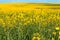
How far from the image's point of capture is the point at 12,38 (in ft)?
17.7

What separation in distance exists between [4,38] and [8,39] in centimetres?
29

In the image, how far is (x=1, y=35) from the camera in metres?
5.60

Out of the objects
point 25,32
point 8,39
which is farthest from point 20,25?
point 8,39

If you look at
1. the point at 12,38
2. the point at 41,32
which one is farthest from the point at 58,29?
the point at 12,38

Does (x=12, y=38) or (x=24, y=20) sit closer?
(x=12, y=38)

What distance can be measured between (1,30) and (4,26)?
0.10 m

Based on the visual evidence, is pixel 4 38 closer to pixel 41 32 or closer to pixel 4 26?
pixel 4 26

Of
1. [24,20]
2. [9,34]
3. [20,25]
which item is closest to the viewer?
[9,34]

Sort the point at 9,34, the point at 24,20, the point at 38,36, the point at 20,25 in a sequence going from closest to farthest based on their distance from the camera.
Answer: the point at 38,36 → the point at 9,34 → the point at 20,25 → the point at 24,20

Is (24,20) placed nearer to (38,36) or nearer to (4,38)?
(4,38)

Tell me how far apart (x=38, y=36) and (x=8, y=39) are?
562 millimetres

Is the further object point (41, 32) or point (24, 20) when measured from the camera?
point (24, 20)

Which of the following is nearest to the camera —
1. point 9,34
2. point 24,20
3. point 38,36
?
point 38,36

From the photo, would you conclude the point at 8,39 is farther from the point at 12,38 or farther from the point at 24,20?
the point at 24,20
